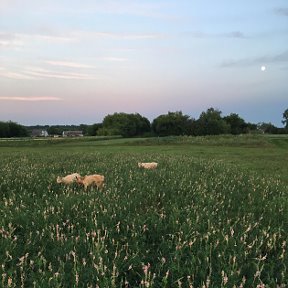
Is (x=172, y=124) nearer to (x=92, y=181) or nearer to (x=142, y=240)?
(x=92, y=181)

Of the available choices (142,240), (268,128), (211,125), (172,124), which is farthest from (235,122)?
(142,240)

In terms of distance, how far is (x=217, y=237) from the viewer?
265 inches

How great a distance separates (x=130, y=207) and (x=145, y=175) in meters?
5.62

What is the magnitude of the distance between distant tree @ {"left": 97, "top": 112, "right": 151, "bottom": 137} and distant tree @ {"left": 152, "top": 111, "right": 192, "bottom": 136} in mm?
16443

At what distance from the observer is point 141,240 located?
671 cm

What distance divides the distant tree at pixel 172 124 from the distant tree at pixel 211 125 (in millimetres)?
4244

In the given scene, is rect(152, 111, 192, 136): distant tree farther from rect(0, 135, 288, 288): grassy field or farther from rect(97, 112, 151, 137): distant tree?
rect(0, 135, 288, 288): grassy field

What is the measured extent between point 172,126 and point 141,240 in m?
137

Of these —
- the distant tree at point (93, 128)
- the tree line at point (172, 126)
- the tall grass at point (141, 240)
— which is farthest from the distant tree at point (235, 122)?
the tall grass at point (141, 240)

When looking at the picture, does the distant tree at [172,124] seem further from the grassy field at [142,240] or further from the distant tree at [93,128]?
the grassy field at [142,240]

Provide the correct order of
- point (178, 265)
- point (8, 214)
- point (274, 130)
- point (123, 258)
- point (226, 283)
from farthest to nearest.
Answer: point (274, 130) → point (8, 214) → point (123, 258) → point (178, 265) → point (226, 283)

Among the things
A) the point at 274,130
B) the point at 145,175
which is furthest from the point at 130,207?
the point at 274,130

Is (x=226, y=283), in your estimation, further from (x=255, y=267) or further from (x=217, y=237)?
(x=217, y=237)

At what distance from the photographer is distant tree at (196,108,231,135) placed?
134 m
